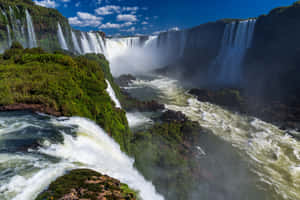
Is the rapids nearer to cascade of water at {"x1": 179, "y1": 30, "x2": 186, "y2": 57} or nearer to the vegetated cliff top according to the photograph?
the vegetated cliff top

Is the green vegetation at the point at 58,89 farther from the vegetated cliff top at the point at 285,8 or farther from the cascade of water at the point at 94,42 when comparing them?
the cascade of water at the point at 94,42

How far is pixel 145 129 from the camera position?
15555mm

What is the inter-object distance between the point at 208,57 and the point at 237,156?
51.5 meters

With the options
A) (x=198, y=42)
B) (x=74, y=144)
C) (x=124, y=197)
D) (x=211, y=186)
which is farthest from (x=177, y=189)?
(x=198, y=42)

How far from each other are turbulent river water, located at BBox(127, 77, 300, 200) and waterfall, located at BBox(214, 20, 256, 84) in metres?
23.9

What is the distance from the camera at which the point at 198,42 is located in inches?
2621

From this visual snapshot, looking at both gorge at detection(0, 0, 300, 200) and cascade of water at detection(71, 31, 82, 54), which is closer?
gorge at detection(0, 0, 300, 200)

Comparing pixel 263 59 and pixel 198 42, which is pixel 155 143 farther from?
pixel 198 42

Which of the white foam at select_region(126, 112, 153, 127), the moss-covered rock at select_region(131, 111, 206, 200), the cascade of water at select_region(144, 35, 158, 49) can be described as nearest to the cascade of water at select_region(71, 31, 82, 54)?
the white foam at select_region(126, 112, 153, 127)

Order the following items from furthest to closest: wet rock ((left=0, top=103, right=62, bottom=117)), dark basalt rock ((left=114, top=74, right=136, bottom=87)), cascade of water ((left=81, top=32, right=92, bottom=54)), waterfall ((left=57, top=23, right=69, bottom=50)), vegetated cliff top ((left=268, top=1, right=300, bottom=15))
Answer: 1. cascade of water ((left=81, top=32, right=92, bottom=54))
2. waterfall ((left=57, top=23, right=69, bottom=50))
3. dark basalt rock ((left=114, top=74, right=136, bottom=87))
4. vegetated cliff top ((left=268, top=1, right=300, bottom=15))
5. wet rock ((left=0, top=103, right=62, bottom=117))

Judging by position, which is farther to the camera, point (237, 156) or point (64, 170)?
point (237, 156)

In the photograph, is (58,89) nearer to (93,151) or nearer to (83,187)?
(93,151)

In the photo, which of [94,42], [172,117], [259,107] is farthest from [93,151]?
[94,42]

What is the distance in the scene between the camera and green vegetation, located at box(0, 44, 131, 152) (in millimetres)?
6484
